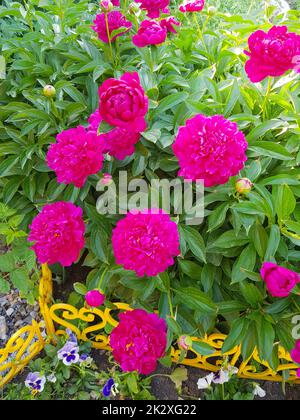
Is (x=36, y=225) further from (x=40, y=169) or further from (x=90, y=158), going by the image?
(x=40, y=169)

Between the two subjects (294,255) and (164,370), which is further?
(164,370)

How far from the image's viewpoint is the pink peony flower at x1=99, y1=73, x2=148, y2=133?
1003mm

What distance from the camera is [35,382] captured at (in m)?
1.44

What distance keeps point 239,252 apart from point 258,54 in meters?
0.59

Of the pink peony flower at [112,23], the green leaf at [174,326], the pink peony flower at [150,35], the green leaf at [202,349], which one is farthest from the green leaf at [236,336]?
the pink peony flower at [112,23]

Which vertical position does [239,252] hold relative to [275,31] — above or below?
below

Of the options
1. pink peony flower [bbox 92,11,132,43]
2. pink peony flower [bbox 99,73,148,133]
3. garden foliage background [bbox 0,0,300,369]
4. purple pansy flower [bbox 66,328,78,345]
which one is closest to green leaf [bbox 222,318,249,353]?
garden foliage background [bbox 0,0,300,369]

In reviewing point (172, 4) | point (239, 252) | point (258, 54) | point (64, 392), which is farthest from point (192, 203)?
point (172, 4)

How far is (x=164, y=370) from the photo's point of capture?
1547 millimetres

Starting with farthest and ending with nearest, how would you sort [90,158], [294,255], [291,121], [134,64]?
[134,64] → [291,121] → [294,255] → [90,158]

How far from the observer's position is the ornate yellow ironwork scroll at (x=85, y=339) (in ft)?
4.52

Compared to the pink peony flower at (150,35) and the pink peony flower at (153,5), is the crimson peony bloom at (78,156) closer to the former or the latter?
the pink peony flower at (150,35)

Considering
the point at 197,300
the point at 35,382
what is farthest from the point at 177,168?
the point at 35,382

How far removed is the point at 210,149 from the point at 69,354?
0.92m
